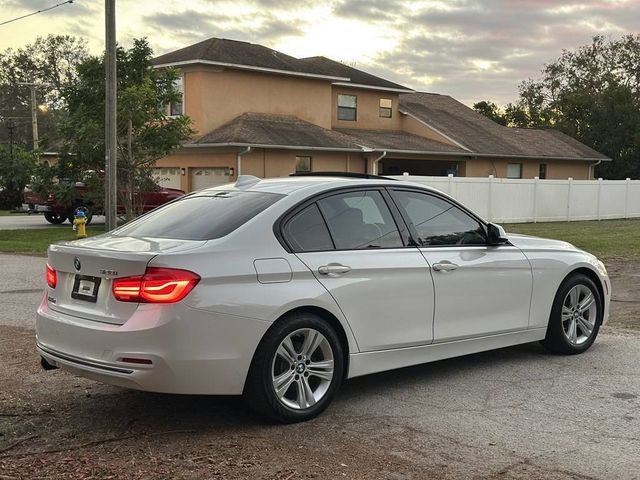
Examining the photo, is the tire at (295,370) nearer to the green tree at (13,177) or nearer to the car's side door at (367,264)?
the car's side door at (367,264)

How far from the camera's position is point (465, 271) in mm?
5801

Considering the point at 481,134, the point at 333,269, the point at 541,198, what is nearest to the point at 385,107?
the point at 481,134

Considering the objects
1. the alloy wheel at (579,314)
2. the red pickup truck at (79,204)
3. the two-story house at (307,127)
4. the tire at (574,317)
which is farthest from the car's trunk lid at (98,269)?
the two-story house at (307,127)

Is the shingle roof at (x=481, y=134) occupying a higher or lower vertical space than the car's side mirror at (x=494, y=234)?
higher

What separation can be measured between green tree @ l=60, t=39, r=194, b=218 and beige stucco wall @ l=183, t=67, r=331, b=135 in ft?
17.7

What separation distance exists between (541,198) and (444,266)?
2541 centimetres

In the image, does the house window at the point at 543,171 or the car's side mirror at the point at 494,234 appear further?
the house window at the point at 543,171

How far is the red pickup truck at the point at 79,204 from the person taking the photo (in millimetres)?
23000

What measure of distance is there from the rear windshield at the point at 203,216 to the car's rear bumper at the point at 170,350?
2.18 feet

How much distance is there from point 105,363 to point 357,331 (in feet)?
5.60

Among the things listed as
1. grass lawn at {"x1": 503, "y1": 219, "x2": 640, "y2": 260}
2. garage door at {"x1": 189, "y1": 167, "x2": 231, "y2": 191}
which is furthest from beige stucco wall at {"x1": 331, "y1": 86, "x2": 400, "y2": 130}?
grass lawn at {"x1": 503, "y1": 219, "x2": 640, "y2": 260}

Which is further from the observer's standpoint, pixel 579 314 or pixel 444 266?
pixel 579 314

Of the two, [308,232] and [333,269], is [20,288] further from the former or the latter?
[333,269]

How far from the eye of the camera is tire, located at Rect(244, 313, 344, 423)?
460cm
